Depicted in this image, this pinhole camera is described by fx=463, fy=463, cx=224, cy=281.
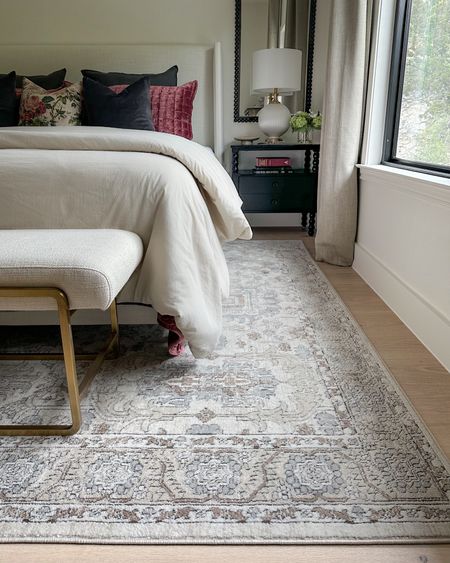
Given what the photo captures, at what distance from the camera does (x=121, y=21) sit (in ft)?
11.7

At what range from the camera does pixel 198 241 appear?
5.08 ft

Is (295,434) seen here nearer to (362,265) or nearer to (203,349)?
(203,349)

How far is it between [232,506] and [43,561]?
382 millimetres

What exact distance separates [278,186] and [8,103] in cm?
194

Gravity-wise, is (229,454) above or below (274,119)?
below

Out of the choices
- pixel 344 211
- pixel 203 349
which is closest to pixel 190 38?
pixel 344 211

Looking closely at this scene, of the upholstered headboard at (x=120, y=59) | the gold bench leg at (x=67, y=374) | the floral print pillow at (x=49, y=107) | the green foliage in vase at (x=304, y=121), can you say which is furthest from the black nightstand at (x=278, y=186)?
the gold bench leg at (x=67, y=374)

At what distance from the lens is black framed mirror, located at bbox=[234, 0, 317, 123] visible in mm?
3555

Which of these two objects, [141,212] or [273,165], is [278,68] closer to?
[273,165]

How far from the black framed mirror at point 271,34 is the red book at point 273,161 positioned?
50 centimetres

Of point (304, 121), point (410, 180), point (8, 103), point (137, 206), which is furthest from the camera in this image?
point (304, 121)

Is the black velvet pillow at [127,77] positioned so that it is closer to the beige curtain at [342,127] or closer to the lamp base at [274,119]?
the lamp base at [274,119]

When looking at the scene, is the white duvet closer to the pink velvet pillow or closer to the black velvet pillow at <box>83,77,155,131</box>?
the black velvet pillow at <box>83,77,155,131</box>

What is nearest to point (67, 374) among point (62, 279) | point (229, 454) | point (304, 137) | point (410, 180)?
point (62, 279)
